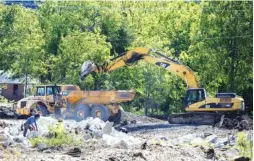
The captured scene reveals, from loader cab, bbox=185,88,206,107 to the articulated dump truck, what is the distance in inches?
76.4

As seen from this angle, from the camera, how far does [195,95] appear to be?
18000mm

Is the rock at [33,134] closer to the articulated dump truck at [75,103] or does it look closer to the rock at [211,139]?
the rock at [211,139]

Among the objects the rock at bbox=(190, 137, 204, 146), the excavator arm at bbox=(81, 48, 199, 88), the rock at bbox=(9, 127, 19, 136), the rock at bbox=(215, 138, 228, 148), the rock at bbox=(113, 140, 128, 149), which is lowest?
the rock at bbox=(215, 138, 228, 148)

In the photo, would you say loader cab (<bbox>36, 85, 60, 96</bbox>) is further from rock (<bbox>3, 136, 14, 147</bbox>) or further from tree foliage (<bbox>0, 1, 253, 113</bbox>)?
rock (<bbox>3, 136, 14, 147</bbox>)

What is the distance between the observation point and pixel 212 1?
22.2 m

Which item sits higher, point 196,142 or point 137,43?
point 137,43

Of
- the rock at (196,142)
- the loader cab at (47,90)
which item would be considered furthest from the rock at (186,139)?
the loader cab at (47,90)

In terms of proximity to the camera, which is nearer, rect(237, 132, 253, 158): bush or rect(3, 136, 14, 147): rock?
rect(237, 132, 253, 158): bush

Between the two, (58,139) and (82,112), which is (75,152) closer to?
(58,139)

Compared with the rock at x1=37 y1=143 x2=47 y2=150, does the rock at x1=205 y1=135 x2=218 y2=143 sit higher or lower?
lower

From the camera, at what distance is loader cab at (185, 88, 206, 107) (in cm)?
1783

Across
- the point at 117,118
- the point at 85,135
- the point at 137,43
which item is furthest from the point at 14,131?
the point at 137,43

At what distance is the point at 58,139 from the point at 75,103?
22.8 feet

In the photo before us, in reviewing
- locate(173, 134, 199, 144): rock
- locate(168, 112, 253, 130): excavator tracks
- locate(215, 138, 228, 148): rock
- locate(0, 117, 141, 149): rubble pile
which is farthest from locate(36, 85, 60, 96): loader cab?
locate(215, 138, 228, 148): rock
